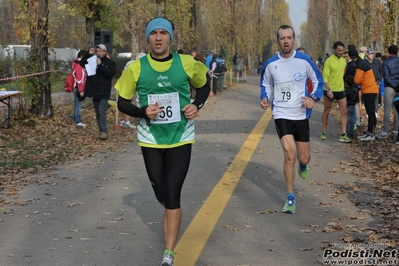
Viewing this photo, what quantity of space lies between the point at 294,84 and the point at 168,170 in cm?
298

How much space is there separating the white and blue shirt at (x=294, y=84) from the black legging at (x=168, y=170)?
8.80 ft

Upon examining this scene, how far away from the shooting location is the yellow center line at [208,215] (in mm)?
6301

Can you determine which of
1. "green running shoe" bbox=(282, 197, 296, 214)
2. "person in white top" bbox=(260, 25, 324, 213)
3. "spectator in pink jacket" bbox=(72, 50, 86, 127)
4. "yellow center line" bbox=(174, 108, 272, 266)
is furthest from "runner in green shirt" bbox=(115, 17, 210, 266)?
"spectator in pink jacket" bbox=(72, 50, 86, 127)

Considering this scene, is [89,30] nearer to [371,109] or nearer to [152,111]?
[371,109]

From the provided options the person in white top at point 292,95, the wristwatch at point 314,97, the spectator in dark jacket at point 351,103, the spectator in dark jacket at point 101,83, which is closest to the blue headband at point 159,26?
the person in white top at point 292,95

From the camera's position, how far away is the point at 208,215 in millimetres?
7852

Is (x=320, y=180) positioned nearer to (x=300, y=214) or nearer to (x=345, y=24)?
(x=300, y=214)

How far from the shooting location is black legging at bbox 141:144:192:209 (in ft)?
19.6

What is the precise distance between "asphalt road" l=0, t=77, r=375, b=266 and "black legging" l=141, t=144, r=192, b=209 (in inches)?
22.8

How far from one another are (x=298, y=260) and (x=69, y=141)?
402 inches

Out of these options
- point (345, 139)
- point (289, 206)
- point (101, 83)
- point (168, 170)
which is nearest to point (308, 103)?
point (289, 206)

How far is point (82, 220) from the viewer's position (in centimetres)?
774

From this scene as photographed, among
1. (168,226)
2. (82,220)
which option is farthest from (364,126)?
(168,226)

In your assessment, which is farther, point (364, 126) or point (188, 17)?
point (188, 17)
